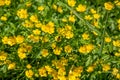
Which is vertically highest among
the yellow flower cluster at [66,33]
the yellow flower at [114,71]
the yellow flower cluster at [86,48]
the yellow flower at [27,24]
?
the yellow flower at [27,24]

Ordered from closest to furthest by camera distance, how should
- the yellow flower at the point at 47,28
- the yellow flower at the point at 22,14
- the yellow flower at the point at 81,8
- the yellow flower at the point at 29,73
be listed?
the yellow flower at the point at 29,73 → the yellow flower at the point at 47,28 → the yellow flower at the point at 22,14 → the yellow flower at the point at 81,8

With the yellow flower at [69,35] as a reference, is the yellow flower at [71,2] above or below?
above

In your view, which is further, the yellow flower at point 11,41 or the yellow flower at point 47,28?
the yellow flower at point 47,28

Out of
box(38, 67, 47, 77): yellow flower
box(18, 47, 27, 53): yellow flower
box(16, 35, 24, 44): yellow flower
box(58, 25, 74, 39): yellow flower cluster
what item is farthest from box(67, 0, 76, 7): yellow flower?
box(38, 67, 47, 77): yellow flower

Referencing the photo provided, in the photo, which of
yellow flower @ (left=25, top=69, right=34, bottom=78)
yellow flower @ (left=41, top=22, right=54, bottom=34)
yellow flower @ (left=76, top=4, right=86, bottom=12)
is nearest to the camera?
yellow flower @ (left=25, top=69, right=34, bottom=78)

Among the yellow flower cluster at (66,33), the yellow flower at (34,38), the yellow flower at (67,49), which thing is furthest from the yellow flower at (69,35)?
the yellow flower at (34,38)

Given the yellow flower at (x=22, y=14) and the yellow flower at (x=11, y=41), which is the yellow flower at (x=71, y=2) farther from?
the yellow flower at (x=11, y=41)

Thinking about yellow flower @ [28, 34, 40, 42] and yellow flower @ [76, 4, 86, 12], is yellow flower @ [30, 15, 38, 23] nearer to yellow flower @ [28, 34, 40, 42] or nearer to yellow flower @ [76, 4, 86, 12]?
yellow flower @ [28, 34, 40, 42]

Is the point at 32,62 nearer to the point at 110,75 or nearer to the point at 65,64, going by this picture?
the point at 65,64

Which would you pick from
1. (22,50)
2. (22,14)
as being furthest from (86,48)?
(22,14)

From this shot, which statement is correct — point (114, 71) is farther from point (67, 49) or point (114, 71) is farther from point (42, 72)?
point (42, 72)

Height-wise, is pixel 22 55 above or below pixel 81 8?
below
